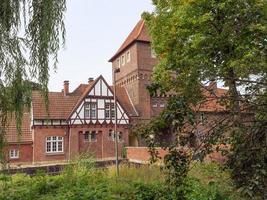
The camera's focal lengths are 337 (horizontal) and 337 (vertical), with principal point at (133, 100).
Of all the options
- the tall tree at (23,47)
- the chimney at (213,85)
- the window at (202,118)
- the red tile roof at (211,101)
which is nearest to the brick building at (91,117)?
the tall tree at (23,47)

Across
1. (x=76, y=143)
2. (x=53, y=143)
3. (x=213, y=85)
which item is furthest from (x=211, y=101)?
(x=76, y=143)

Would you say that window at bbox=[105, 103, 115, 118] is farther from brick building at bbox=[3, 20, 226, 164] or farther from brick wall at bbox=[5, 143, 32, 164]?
brick wall at bbox=[5, 143, 32, 164]

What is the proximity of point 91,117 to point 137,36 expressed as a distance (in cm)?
1008

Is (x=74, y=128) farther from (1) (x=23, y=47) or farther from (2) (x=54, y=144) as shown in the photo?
(1) (x=23, y=47)

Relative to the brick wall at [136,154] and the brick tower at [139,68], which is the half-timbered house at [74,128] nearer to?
the brick tower at [139,68]

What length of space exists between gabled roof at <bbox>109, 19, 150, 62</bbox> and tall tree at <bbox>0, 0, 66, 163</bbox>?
1134 inches

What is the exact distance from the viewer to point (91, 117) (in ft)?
106

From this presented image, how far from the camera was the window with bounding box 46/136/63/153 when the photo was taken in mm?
30250

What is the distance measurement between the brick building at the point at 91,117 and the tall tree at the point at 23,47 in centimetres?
2116

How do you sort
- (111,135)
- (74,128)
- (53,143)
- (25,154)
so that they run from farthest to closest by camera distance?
(111,135)
(74,128)
(53,143)
(25,154)

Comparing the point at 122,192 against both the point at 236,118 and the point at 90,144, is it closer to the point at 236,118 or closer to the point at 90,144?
the point at 236,118

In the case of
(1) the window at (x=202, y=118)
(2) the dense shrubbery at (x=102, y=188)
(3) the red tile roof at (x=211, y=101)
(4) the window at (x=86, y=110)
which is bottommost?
(2) the dense shrubbery at (x=102, y=188)

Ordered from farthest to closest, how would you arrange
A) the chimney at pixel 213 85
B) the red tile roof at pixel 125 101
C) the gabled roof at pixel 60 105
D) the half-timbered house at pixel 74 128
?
the red tile roof at pixel 125 101, the gabled roof at pixel 60 105, the half-timbered house at pixel 74 128, the chimney at pixel 213 85

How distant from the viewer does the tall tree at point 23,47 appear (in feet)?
20.5
